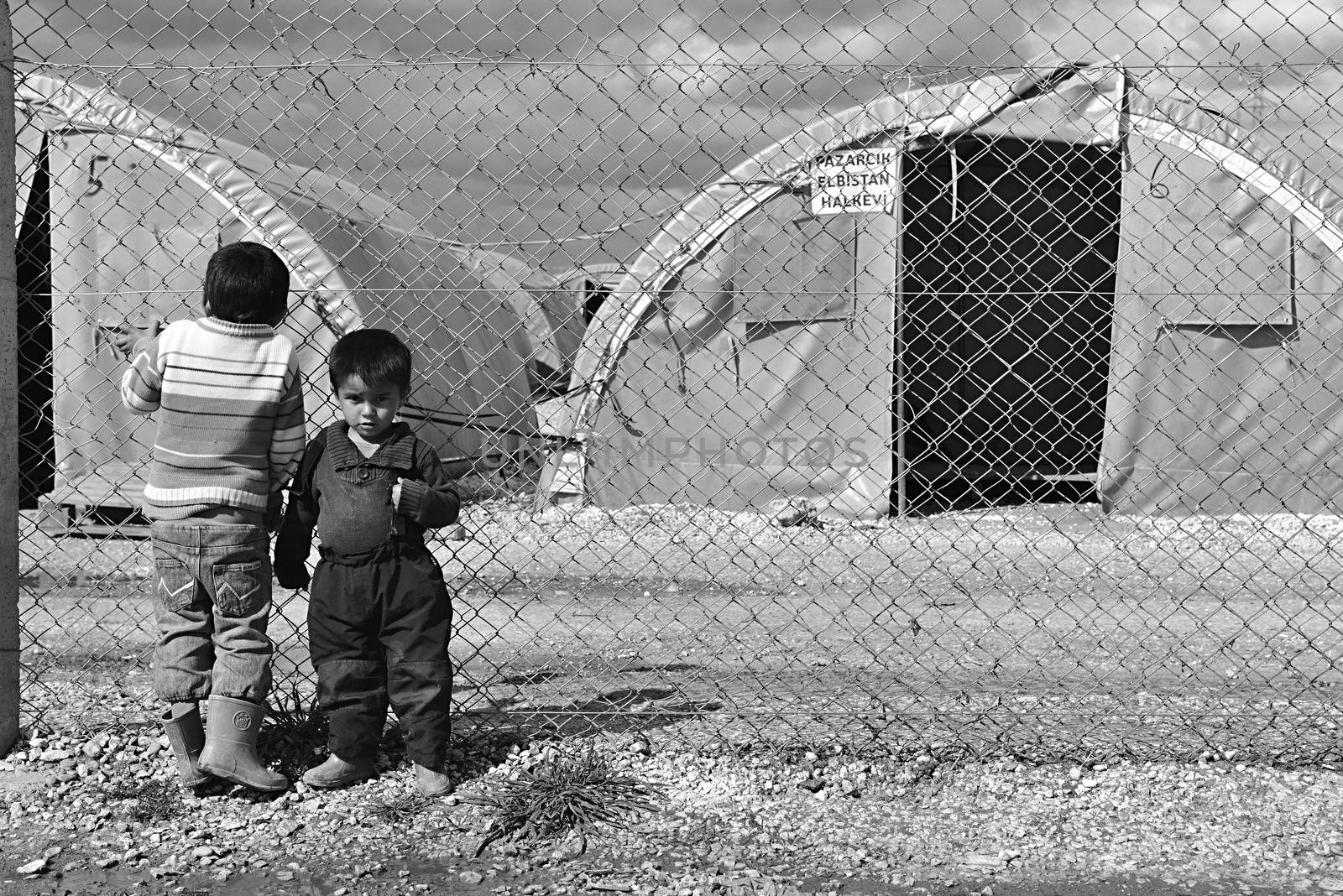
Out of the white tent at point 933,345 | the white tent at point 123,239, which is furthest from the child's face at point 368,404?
the white tent at point 933,345

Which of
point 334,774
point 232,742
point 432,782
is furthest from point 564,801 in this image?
point 232,742

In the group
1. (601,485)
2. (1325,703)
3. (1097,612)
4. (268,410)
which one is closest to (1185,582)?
(1097,612)

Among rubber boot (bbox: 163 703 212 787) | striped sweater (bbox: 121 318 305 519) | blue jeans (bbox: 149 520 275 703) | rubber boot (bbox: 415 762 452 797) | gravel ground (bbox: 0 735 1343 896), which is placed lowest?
gravel ground (bbox: 0 735 1343 896)

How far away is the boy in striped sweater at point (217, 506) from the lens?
325cm

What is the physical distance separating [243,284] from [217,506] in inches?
22.9

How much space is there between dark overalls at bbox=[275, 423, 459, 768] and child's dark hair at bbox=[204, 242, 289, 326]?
379 millimetres

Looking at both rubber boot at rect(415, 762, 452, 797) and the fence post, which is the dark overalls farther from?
the fence post

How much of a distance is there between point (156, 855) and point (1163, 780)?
266 centimetres

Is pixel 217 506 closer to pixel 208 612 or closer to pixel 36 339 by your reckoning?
pixel 208 612

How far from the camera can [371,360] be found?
129 inches

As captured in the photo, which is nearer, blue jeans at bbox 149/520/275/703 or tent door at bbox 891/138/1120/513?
blue jeans at bbox 149/520/275/703

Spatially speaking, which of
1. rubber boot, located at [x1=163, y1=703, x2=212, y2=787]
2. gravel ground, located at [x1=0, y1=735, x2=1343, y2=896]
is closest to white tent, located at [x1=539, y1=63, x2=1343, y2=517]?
gravel ground, located at [x1=0, y1=735, x2=1343, y2=896]

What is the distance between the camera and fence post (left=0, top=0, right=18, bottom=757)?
3412mm

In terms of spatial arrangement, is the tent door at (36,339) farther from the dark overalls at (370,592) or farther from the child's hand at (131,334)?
the dark overalls at (370,592)
